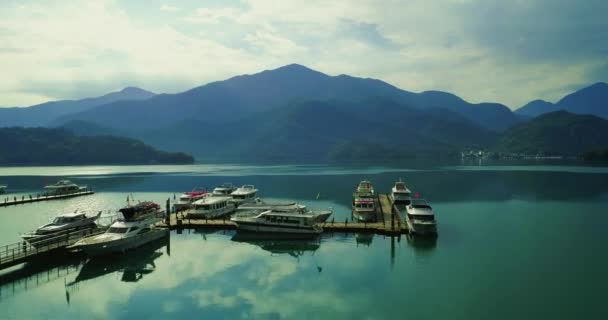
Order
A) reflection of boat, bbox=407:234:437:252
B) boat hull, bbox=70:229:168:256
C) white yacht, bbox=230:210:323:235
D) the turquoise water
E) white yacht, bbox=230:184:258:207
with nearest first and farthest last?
1. the turquoise water
2. boat hull, bbox=70:229:168:256
3. reflection of boat, bbox=407:234:437:252
4. white yacht, bbox=230:210:323:235
5. white yacht, bbox=230:184:258:207

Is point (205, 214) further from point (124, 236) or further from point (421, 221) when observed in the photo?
point (421, 221)

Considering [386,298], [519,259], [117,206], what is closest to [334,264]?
[386,298]

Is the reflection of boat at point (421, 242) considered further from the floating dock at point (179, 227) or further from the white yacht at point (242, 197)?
the white yacht at point (242, 197)

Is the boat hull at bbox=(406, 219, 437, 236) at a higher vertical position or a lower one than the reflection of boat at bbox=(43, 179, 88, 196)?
lower

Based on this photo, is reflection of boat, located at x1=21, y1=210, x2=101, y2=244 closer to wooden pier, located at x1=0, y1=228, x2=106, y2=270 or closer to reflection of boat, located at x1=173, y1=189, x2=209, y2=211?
wooden pier, located at x1=0, y1=228, x2=106, y2=270

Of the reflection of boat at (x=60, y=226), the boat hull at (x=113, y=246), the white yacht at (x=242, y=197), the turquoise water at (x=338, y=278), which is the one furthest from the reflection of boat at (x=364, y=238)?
the reflection of boat at (x=60, y=226)

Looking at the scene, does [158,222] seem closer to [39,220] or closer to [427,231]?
[39,220]

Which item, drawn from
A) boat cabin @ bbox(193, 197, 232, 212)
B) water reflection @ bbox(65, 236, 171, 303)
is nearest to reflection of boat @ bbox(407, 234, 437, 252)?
water reflection @ bbox(65, 236, 171, 303)
